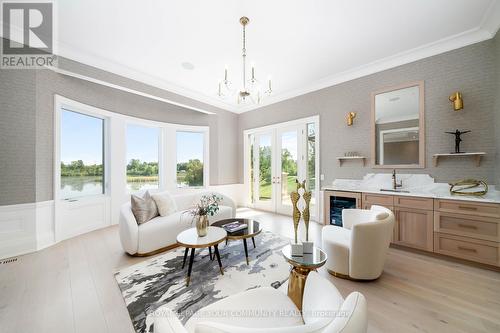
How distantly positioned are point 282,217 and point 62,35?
17.3 feet

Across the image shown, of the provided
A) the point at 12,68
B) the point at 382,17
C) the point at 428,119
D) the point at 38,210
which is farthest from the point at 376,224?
the point at 12,68

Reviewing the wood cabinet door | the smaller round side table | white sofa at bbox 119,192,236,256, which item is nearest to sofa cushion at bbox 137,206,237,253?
white sofa at bbox 119,192,236,256

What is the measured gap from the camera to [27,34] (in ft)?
9.16

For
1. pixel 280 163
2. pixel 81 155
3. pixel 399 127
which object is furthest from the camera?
pixel 280 163

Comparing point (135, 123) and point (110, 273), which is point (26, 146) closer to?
point (135, 123)

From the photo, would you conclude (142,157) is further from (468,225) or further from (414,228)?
(468,225)

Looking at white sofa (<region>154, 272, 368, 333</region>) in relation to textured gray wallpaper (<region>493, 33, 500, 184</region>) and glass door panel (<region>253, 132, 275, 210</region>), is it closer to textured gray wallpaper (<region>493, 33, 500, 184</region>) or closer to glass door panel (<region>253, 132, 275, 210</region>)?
textured gray wallpaper (<region>493, 33, 500, 184</region>)

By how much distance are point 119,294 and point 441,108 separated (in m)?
5.04

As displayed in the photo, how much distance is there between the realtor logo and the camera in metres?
2.45

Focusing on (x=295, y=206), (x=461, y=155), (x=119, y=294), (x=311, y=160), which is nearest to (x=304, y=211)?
(x=295, y=206)

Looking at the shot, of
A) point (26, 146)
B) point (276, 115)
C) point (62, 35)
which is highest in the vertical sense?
point (62, 35)

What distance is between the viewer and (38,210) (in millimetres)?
2949

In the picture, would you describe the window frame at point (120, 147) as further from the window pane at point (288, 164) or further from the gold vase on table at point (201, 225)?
the gold vase on table at point (201, 225)

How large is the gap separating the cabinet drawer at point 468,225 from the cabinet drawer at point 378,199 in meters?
0.53
